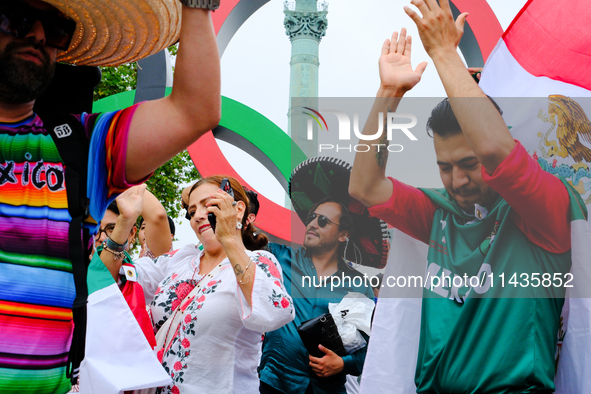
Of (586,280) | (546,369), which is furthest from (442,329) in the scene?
(586,280)

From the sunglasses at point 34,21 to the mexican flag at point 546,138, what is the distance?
166 centimetres

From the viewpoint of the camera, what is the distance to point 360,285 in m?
3.29

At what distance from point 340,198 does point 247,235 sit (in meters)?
0.64

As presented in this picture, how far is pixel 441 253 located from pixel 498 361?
0.51 m

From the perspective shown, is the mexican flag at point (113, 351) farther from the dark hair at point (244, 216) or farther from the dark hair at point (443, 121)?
the dark hair at point (443, 121)

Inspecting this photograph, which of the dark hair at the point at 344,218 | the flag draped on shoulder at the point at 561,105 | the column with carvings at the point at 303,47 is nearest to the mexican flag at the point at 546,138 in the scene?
the flag draped on shoulder at the point at 561,105

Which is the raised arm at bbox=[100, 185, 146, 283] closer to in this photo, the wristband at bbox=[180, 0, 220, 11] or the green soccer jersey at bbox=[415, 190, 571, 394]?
the green soccer jersey at bbox=[415, 190, 571, 394]

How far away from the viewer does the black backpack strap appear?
1.25 metres

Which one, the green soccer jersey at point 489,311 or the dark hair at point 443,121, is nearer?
the green soccer jersey at point 489,311

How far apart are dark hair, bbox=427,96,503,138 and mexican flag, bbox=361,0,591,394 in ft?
0.66

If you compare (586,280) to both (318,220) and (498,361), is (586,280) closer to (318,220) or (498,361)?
(498,361)

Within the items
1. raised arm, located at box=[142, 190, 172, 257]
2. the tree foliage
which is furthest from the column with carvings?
raised arm, located at box=[142, 190, 172, 257]

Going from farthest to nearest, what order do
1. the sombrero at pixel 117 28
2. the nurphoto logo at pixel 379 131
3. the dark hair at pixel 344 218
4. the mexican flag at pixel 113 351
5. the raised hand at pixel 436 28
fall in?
the dark hair at pixel 344 218 → the nurphoto logo at pixel 379 131 → the mexican flag at pixel 113 351 → the raised hand at pixel 436 28 → the sombrero at pixel 117 28

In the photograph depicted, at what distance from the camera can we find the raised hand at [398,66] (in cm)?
227
